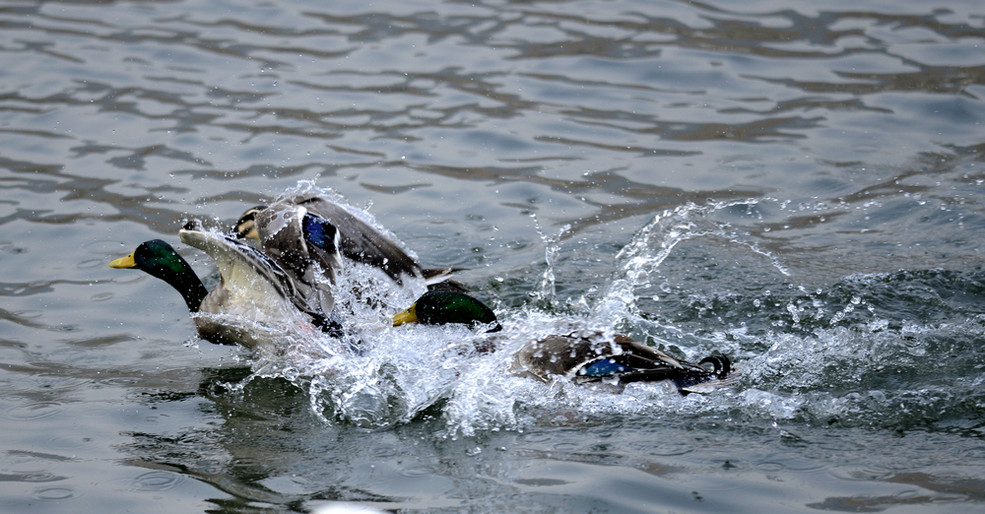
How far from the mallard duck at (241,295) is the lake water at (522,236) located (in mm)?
228

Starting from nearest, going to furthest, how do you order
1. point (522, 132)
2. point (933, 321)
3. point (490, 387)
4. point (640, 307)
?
point (490, 387), point (933, 321), point (640, 307), point (522, 132)

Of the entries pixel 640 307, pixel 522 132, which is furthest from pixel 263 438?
pixel 522 132

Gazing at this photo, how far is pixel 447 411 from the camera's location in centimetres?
525

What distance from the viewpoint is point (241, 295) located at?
608 centimetres

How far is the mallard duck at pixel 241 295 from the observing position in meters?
5.82

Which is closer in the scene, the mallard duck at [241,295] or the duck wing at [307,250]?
the mallard duck at [241,295]

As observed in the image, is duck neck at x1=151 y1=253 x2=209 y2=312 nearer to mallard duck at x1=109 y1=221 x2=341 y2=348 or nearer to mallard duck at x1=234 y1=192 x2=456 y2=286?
mallard duck at x1=109 y1=221 x2=341 y2=348

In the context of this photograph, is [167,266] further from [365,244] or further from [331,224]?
[365,244]

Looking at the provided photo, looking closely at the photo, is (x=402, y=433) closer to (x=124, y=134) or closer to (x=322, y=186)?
(x=322, y=186)

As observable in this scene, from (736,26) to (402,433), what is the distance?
703 centimetres

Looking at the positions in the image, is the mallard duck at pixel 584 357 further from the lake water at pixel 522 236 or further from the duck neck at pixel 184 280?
the duck neck at pixel 184 280

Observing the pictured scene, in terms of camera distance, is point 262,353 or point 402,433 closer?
point 402,433

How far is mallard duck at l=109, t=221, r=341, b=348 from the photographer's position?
19.1 feet

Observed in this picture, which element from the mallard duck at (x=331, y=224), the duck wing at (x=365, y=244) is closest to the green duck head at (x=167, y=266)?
the mallard duck at (x=331, y=224)
